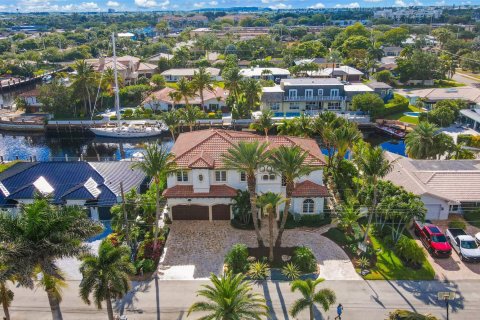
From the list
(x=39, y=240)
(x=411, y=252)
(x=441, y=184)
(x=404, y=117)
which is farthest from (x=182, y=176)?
(x=404, y=117)

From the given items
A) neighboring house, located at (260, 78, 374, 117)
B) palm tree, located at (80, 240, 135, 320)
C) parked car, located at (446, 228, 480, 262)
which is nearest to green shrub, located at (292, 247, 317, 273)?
parked car, located at (446, 228, 480, 262)

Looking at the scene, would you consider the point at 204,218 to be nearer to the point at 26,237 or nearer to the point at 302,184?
the point at 302,184

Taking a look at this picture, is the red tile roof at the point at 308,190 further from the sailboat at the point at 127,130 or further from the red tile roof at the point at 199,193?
the sailboat at the point at 127,130

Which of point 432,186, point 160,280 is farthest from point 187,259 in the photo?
point 432,186

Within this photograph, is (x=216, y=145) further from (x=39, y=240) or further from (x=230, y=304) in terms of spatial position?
(x=230, y=304)

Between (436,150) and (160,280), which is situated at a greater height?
(436,150)

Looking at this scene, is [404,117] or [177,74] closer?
[404,117]

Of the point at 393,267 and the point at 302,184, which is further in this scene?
the point at 302,184
